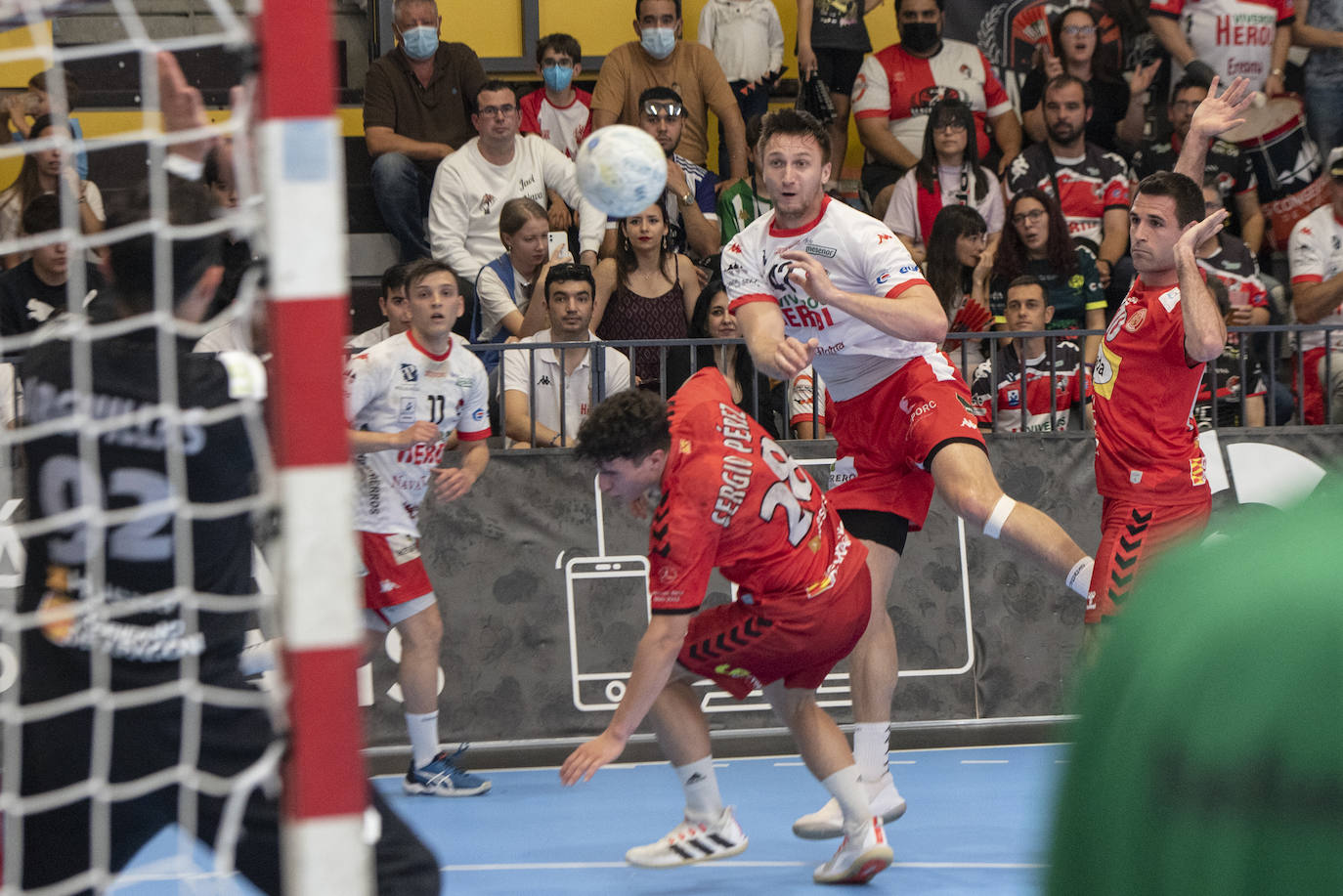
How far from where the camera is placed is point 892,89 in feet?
31.2

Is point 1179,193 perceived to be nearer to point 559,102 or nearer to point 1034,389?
point 1034,389

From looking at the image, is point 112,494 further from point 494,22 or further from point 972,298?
point 494,22

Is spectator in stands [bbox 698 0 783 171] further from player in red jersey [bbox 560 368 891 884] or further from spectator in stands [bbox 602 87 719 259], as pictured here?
player in red jersey [bbox 560 368 891 884]

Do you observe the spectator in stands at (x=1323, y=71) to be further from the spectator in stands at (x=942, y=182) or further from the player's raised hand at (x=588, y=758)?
the player's raised hand at (x=588, y=758)

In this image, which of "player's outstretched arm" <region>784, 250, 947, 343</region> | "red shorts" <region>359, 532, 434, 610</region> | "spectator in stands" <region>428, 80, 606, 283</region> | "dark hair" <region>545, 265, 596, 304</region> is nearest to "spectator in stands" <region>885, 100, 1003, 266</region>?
"spectator in stands" <region>428, 80, 606, 283</region>

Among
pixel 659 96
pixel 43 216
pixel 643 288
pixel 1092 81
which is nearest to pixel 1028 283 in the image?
pixel 643 288

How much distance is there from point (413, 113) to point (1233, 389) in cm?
507

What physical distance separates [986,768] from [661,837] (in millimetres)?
Answer: 1807

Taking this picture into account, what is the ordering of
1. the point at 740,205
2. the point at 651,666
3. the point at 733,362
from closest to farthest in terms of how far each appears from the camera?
the point at 651,666 → the point at 733,362 → the point at 740,205

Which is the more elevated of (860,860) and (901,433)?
(901,433)

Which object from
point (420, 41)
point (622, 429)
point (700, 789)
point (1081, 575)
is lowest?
point (700, 789)

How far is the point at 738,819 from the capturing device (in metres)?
5.68

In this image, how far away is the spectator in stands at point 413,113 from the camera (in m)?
8.84

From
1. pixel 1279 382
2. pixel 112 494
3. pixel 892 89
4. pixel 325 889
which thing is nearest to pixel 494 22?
pixel 892 89
